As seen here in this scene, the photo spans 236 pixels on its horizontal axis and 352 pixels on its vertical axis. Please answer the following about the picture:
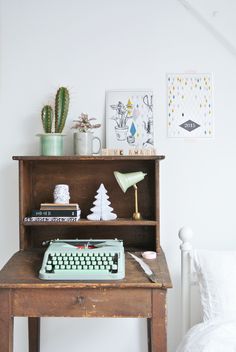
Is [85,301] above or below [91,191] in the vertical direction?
below

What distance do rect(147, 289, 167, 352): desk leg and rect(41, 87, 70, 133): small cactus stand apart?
35.4 inches

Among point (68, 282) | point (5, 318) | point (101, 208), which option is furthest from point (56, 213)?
point (5, 318)

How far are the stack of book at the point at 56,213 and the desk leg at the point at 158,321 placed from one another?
57 cm

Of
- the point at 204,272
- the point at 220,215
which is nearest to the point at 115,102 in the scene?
the point at 220,215

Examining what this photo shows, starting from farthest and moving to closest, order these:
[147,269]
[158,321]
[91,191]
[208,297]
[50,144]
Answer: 1. [91,191]
2. [50,144]
3. [208,297]
4. [147,269]
5. [158,321]

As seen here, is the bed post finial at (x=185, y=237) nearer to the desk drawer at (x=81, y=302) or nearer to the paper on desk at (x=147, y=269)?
the paper on desk at (x=147, y=269)

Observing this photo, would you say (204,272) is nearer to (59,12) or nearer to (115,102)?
(115,102)

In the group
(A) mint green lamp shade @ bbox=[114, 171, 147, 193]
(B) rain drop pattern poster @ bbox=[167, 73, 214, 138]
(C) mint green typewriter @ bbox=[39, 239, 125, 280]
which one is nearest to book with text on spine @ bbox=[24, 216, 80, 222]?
(C) mint green typewriter @ bbox=[39, 239, 125, 280]

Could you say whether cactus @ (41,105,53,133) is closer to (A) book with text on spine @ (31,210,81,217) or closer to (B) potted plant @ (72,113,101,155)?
(B) potted plant @ (72,113,101,155)

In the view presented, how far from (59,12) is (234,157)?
1.17 m

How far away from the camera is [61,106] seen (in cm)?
204

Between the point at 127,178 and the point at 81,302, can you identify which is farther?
the point at 127,178

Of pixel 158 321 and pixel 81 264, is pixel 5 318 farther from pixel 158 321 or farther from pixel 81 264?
pixel 158 321

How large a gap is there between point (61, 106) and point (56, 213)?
504 millimetres
